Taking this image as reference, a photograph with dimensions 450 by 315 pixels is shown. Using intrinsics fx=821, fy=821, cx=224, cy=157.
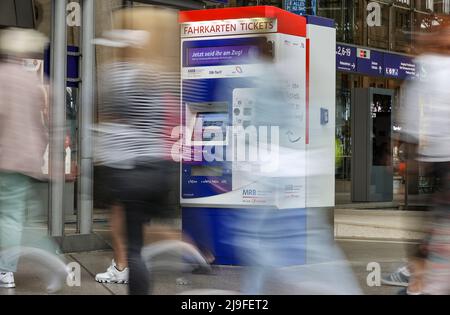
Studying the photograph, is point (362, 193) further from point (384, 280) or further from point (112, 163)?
point (112, 163)

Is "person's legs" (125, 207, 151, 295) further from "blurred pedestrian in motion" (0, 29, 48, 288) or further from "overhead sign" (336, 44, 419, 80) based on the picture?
"overhead sign" (336, 44, 419, 80)

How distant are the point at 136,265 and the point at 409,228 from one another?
5.67 meters

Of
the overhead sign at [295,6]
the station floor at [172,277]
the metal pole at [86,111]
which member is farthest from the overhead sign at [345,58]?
the metal pole at [86,111]

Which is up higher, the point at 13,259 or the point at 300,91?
the point at 300,91

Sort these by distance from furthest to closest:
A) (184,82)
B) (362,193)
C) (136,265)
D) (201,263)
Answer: (362,193)
(184,82)
(201,263)
(136,265)

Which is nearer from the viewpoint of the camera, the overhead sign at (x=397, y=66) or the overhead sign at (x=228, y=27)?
the overhead sign at (x=228, y=27)

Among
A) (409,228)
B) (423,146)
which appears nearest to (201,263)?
(423,146)

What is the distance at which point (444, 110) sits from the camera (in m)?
4.90

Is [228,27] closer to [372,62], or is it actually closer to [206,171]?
[206,171]

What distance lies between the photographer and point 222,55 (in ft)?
24.0

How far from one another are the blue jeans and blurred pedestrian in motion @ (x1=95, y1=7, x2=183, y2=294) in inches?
44.6

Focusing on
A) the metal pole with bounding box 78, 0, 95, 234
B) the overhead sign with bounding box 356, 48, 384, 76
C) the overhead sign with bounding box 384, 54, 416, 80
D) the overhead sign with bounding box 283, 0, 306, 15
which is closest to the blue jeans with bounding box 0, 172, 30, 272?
the metal pole with bounding box 78, 0, 95, 234

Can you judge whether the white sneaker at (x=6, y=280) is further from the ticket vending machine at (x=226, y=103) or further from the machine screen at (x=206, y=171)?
the machine screen at (x=206, y=171)

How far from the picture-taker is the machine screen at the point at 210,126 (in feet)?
23.7
